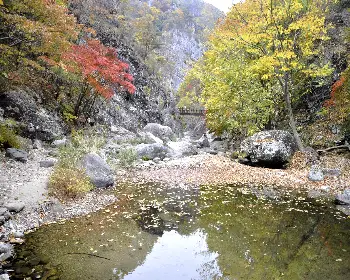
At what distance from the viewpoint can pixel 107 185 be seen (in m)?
10.6

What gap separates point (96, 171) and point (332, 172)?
9840 millimetres

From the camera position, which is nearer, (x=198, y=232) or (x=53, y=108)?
(x=198, y=232)

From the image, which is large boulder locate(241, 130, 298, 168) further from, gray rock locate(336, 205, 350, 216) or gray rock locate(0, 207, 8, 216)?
gray rock locate(0, 207, 8, 216)

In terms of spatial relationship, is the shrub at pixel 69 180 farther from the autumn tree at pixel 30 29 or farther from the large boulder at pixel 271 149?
the large boulder at pixel 271 149

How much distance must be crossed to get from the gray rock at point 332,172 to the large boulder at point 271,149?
2466mm

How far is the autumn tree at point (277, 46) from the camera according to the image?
15117 millimetres

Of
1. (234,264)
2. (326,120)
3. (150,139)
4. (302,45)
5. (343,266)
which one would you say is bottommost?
(150,139)

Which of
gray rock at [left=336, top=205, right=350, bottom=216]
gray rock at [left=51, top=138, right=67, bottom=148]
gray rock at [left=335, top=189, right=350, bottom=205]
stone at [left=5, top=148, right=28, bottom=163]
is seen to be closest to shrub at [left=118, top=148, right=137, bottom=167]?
gray rock at [left=51, top=138, right=67, bottom=148]

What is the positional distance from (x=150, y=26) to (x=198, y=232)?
32537mm

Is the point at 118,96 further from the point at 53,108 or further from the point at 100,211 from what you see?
the point at 100,211

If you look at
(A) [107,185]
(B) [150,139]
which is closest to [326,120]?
(B) [150,139]

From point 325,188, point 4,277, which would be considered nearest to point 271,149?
point 325,188

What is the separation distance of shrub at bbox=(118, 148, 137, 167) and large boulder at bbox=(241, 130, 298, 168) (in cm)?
615

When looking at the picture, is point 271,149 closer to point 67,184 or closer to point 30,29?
point 67,184
